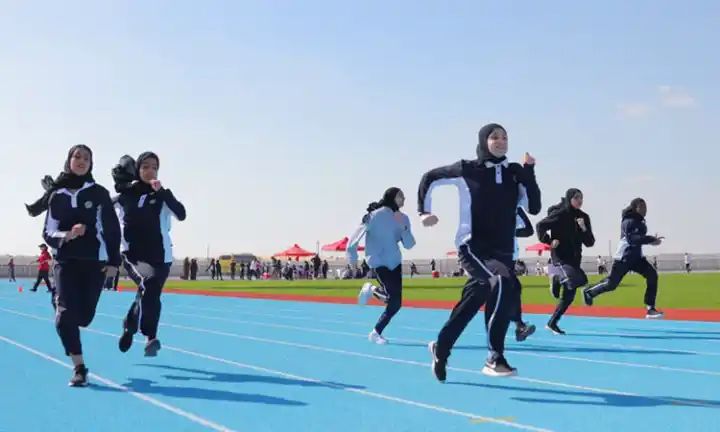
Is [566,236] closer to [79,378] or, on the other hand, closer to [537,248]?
[79,378]

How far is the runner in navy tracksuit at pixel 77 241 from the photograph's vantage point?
6.83m

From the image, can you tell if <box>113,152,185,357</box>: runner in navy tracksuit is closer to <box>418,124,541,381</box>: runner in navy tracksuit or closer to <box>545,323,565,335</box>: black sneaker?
<box>418,124,541,381</box>: runner in navy tracksuit

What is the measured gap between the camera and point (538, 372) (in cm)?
738

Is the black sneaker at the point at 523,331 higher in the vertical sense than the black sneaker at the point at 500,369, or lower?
higher

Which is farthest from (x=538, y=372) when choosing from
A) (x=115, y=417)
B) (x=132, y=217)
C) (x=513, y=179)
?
(x=132, y=217)

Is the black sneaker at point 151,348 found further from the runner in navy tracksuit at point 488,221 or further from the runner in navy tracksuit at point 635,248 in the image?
the runner in navy tracksuit at point 635,248

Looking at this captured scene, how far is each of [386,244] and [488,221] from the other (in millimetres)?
4055

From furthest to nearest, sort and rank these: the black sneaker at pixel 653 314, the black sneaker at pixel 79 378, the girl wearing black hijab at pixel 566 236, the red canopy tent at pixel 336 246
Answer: the red canopy tent at pixel 336 246 < the black sneaker at pixel 653 314 < the girl wearing black hijab at pixel 566 236 < the black sneaker at pixel 79 378

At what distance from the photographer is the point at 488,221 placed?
21.3ft

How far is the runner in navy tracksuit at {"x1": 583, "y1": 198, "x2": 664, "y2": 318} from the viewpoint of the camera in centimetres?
1305

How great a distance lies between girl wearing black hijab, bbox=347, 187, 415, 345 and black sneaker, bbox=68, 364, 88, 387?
4282 millimetres

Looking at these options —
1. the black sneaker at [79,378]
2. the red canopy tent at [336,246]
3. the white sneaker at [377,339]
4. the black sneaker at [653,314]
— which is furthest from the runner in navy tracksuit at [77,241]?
the red canopy tent at [336,246]

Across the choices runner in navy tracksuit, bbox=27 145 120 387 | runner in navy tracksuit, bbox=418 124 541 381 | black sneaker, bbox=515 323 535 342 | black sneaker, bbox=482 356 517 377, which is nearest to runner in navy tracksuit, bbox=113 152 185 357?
runner in navy tracksuit, bbox=27 145 120 387

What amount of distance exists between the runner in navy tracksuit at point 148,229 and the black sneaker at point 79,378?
146 cm
